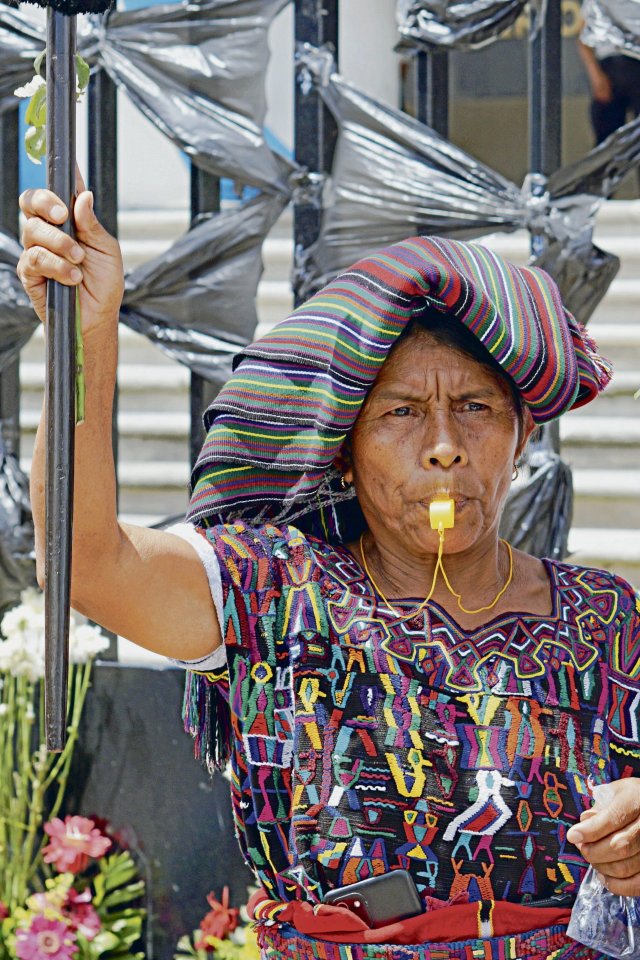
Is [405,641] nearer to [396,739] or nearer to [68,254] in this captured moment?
[396,739]

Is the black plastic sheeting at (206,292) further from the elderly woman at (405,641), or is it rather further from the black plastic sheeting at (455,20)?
the elderly woman at (405,641)

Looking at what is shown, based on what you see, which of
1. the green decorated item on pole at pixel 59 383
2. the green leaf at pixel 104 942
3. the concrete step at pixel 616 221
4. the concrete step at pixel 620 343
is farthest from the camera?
the concrete step at pixel 616 221

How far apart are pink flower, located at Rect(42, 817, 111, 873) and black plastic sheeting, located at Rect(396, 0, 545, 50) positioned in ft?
7.49

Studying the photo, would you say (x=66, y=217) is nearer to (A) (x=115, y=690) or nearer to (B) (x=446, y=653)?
(B) (x=446, y=653)

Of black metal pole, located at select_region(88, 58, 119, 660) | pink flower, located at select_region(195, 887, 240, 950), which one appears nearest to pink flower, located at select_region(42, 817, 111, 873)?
pink flower, located at select_region(195, 887, 240, 950)

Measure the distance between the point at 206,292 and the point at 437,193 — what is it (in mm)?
678

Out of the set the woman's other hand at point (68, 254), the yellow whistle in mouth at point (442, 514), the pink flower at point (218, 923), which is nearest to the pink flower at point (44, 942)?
the pink flower at point (218, 923)

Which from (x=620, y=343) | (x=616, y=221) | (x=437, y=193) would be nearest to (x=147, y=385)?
(x=620, y=343)

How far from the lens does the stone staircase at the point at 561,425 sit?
15.7 ft

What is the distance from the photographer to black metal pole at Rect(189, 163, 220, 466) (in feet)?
12.1

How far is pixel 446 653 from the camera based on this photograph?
6.93 feet

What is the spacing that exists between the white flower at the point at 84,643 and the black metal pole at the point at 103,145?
468 millimetres

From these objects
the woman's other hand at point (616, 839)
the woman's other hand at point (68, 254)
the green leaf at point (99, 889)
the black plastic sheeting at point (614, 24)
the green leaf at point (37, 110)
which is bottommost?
the green leaf at point (99, 889)

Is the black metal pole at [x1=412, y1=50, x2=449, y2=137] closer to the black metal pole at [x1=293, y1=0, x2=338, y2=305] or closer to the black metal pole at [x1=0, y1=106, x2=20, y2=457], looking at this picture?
the black metal pole at [x1=293, y1=0, x2=338, y2=305]
